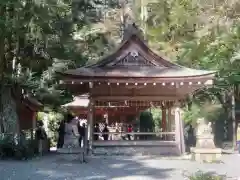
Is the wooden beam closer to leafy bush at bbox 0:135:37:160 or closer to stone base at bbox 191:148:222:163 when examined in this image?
stone base at bbox 191:148:222:163

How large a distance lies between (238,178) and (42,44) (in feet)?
36.9

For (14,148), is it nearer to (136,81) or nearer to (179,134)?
(136,81)

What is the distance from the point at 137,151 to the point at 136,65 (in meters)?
3.37

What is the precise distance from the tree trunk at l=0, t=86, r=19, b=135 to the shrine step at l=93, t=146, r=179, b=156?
3.83m

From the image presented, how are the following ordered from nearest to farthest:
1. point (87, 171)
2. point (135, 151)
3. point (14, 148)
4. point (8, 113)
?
point (87, 171) → point (14, 148) → point (135, 151) → point (8, 113)

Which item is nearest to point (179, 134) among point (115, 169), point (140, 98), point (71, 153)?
point (140, 98)

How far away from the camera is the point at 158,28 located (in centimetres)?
2553

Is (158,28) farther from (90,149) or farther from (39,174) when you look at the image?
(39,174)

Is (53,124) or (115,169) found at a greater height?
(53,124)

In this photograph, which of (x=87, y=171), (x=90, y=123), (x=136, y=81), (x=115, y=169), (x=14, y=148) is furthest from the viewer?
(x=90, y=123)

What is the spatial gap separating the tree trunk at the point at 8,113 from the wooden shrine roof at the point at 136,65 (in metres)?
3.86

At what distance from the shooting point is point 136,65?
1523cm

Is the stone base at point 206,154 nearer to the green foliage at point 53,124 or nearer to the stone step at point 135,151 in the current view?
the stone step at point 135,151

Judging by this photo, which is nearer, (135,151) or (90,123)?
(90,123)
